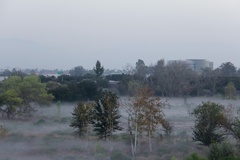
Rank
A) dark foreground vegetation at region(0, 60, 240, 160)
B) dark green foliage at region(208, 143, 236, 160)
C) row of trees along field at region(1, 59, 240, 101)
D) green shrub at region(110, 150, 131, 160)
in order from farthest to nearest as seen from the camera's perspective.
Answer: row of trees along field at region(1, 59, 240, 101)
dark foreground vegetation at region(0, 60, 240, 160)
green shrub at region(110, 150, 131, 160)
dark green foliage at region(208, 143, 236, 160)

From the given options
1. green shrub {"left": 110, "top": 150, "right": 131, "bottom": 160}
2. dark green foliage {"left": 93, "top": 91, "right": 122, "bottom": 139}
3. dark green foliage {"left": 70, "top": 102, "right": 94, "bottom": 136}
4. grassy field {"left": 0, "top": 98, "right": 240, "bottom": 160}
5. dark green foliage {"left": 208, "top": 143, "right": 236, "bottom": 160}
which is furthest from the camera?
dark green foliage {"left": 70, "top": 102, "right": 94, "bottom": 136}

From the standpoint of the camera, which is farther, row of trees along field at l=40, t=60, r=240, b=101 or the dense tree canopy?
row of trees along field at l=40, t=60, r=240, b=101

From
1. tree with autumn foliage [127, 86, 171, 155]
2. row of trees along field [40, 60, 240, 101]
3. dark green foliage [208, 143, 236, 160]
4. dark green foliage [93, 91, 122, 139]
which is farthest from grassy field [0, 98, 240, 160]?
row of trees along field [40, 60, 240, 101]

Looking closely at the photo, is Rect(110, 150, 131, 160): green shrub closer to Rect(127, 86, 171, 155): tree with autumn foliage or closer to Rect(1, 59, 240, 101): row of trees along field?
Rect(127, 86, 171, 155): tree with autumn foliage

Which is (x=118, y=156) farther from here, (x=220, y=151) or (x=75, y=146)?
(x=220, y=151)

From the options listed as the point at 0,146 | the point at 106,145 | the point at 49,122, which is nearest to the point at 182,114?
the point at 49,122

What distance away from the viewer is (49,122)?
25.0 meters

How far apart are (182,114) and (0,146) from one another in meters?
14.3

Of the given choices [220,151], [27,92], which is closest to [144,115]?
[220,151]

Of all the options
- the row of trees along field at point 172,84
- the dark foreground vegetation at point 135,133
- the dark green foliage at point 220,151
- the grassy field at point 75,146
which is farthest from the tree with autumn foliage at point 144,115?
the row of trees along field at point 172,84

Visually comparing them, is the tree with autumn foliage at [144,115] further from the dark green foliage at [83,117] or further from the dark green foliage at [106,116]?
the dark green foliage at [83,117]

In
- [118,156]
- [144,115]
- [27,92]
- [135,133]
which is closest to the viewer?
[118,156]

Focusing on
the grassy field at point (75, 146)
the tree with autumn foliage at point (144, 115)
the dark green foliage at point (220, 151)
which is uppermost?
the tree with autumn foliage at point (144, 115)

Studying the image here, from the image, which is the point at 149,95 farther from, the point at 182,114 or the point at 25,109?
the point at 25,109
